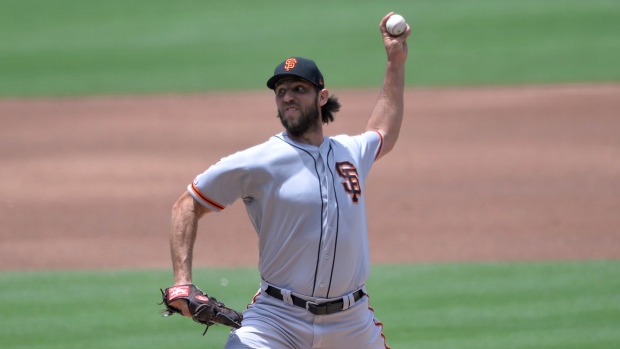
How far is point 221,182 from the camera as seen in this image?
4695 millimetres

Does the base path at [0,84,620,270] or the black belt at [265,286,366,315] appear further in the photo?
the base path at [0,84,620,270]

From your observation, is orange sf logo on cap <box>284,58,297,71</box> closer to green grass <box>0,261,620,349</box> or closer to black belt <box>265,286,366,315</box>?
black belt <box>265,286,366,315</box>

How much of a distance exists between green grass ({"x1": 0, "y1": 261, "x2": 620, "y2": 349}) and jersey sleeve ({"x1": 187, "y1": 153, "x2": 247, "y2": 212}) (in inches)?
118

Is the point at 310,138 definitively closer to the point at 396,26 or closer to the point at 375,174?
the point at 396,26

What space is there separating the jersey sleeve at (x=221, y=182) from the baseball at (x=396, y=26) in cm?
142

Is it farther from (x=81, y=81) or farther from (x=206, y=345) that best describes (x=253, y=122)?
(x=206, y=345)

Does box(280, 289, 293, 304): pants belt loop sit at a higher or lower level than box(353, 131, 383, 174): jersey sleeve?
lower

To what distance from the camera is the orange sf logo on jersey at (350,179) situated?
4.85 m

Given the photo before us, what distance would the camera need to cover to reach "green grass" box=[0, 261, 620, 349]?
7.54 m

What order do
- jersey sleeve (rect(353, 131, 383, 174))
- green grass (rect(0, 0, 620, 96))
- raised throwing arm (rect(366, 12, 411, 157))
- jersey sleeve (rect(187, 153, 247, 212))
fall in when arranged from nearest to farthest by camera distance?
1. jersey sleeve (rect(187, 153, 247, 212))
2. jersey sleeve (rect(353, 131, 383, 174))
3. raised throwing arm (rect(366, 12, 411, 157))
4. green grass (rect(0, 0, 620, 96))

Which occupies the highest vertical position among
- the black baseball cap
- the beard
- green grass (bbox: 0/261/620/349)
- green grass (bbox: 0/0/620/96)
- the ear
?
green grass (bbox: 0/0/620/96)

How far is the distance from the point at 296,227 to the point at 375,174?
10.2 meters

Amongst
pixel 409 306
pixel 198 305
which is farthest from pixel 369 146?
pixel 409 306

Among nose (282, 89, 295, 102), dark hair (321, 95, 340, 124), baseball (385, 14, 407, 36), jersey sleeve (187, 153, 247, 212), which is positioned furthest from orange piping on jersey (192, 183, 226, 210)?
baseball (385, 14, 407, 36)
